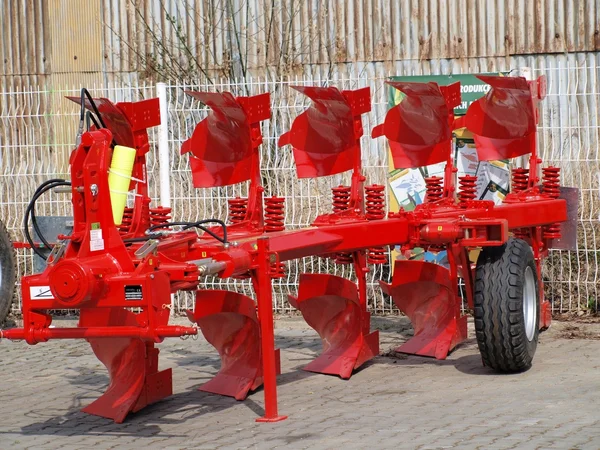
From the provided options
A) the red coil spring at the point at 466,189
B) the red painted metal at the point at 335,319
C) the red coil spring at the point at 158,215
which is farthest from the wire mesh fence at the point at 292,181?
the red coil spring at the point at 158,215

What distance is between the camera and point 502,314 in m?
7.69

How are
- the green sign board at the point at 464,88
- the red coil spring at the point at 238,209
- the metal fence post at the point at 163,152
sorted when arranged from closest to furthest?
the red coil spring at the point at 238,209
the metal fence post at the point at 163,152
the green sign board at the point at 464,88

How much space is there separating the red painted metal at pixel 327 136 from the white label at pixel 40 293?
9.33ft

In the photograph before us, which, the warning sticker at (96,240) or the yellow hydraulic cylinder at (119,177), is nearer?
the warning sticker at (96,240)

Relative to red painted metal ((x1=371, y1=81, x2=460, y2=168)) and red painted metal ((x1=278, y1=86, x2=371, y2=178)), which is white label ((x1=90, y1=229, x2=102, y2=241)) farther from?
red painted metal ((x1=371, y1=81, x2=460, y2=168))

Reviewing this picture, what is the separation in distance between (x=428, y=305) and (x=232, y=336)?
6.98 ft

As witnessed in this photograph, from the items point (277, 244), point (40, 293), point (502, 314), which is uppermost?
point (277, 244)

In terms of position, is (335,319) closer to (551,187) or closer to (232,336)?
(232,336)

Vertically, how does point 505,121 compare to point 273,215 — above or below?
above

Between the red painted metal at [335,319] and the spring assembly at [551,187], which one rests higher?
the spring assembly at [551,187]

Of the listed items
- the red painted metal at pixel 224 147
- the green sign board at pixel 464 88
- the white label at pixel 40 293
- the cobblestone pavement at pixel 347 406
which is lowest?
the cobblestone pavement at pixel 347 406

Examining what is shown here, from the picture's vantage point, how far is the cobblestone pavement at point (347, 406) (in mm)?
6309

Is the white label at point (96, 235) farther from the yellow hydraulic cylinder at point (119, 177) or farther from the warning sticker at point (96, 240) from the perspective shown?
the yellow hydraulic cylinder at point (119, 177)

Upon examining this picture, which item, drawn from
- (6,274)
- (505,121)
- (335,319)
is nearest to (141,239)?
(335,319)
